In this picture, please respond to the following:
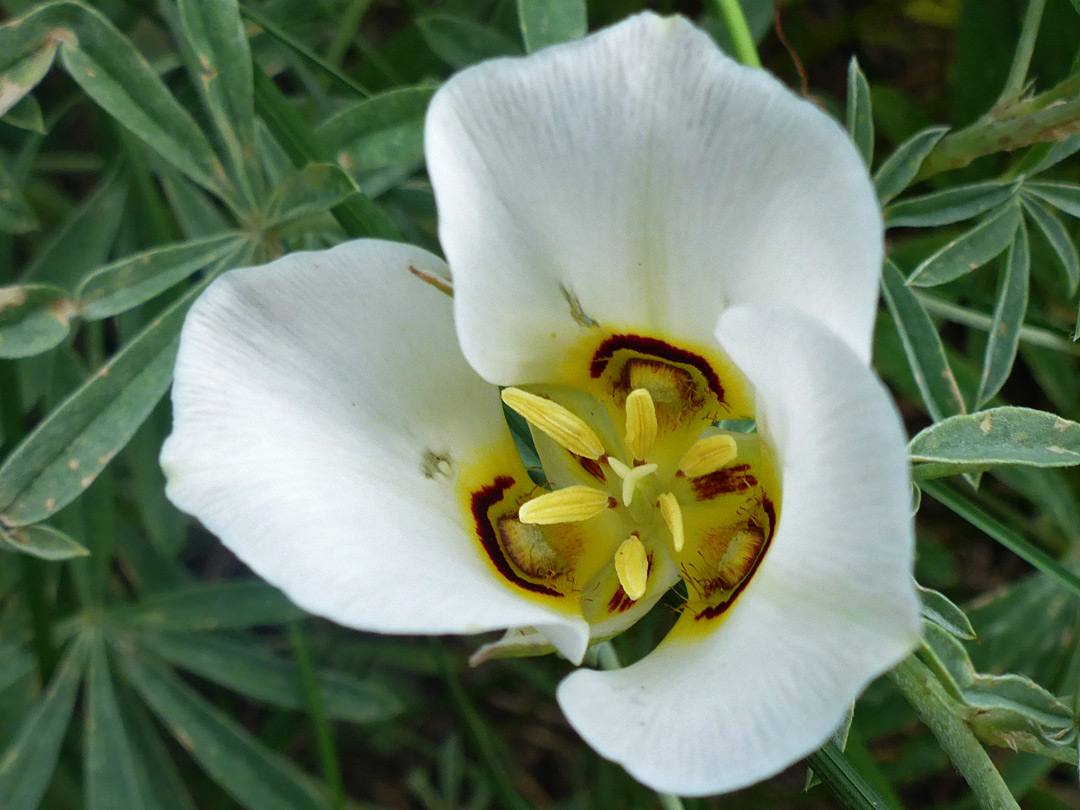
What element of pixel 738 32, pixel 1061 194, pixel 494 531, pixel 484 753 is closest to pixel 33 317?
pixel 494 531

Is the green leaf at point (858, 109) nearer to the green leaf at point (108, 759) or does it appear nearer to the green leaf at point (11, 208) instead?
the green leaf at point (11, 208)

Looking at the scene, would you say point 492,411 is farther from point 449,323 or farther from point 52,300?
point 52,300

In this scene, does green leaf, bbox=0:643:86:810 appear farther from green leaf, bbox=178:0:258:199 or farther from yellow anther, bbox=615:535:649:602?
yellow anther, bbox=615:535:649:602

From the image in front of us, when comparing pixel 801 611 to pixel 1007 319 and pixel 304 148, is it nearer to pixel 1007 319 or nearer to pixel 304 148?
pixel 1007 319

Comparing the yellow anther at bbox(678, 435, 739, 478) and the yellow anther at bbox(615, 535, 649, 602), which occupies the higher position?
the yellow anther at bbox(678, 435, 739, 478)

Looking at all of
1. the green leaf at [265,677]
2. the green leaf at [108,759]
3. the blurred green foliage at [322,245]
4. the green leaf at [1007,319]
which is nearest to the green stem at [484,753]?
the blurred green foliage at [322,245]

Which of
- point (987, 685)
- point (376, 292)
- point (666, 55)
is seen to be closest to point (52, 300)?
point (376, 292)

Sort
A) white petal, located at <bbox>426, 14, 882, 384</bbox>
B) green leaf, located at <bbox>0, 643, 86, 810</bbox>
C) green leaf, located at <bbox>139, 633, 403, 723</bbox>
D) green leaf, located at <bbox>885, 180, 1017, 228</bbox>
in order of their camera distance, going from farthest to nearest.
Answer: green leaf, located at <bbox>139, 633, 403, 723</bbox>
green leaf, located at <bbox>0, 643, 86, 810</bbox>
green leaf, located at <bbox>885, 180, 1017, 228</bbox>
white petal, located at <bbox>426, 14, 882, 384</bbox>

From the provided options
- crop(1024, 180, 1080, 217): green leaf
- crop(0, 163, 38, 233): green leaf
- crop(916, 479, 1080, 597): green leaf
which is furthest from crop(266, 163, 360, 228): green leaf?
crop(1024, 180, 1080, 217): green leaf
